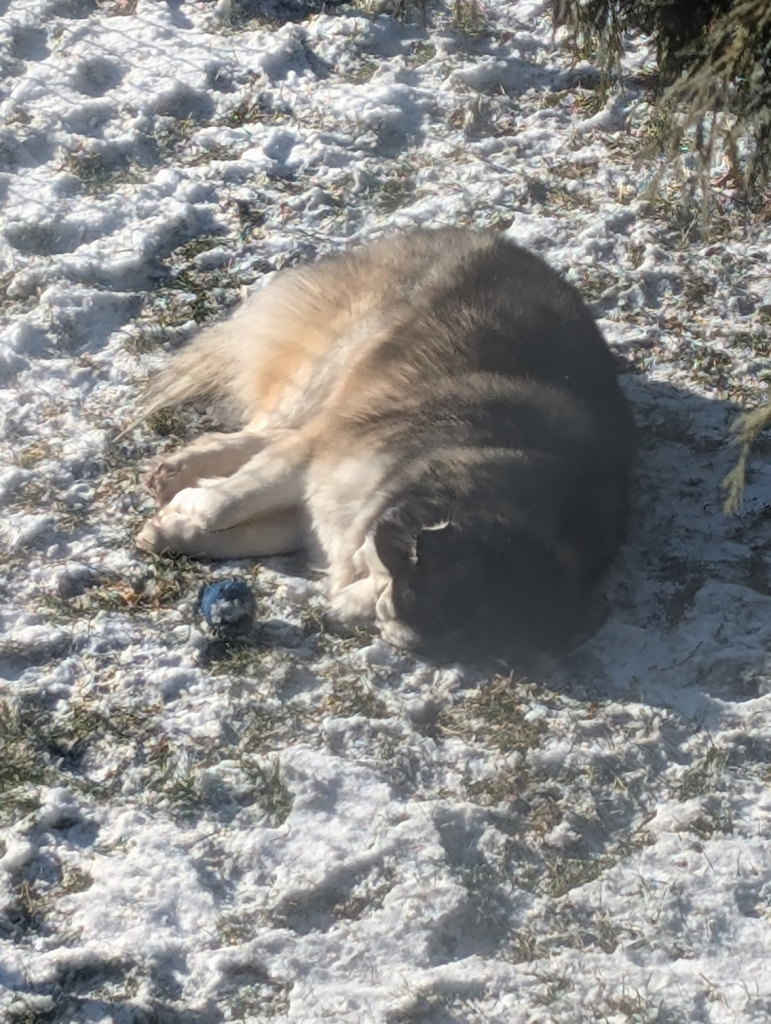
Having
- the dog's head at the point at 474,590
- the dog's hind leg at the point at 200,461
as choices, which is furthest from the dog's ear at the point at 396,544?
the dog's hind leg at the point at 200,461

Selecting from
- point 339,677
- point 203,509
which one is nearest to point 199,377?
point 203,509

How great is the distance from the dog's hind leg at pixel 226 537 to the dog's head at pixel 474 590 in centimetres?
51

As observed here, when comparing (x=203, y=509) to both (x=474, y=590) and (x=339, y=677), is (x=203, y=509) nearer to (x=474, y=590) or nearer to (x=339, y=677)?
(x=339, y=677)

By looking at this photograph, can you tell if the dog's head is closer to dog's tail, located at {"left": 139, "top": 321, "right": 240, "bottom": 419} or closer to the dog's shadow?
the dog's shadow

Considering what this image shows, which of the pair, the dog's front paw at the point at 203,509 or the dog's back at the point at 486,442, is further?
the dog's front paw at the point at 203,509

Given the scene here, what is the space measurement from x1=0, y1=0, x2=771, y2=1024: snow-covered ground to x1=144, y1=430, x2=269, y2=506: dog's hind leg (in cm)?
14

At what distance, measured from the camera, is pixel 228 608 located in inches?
159

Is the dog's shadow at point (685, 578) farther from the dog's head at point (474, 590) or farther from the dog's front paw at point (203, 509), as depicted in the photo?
the dog's front paw at point (203, 509)

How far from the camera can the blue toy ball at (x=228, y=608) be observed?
4.04 meters

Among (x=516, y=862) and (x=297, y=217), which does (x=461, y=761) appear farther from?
(x=297, y=217)

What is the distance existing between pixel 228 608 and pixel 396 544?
22.6 inches

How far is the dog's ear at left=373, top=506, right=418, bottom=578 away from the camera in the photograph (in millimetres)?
3984

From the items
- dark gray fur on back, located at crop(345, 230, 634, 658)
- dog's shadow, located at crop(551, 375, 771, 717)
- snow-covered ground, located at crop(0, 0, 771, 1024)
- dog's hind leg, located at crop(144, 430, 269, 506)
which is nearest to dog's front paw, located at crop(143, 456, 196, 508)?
dog's hind leg, located at crop(144, 430, 269, 506)

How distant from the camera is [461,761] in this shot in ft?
12.2
